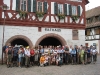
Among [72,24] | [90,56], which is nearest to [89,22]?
[72,24]

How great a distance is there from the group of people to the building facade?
2.30m

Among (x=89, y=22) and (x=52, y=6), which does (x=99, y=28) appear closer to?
(x=89, y=22)

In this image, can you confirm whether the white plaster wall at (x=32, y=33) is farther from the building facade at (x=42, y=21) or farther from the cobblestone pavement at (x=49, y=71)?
the cobblestone pavement at (x=49, y=71)

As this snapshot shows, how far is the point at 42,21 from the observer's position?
18.5 meters

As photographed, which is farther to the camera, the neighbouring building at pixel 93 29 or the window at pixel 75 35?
the neighbouring building at pixel 93 29

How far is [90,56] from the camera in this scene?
17.2 meters

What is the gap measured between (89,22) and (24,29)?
21874mm

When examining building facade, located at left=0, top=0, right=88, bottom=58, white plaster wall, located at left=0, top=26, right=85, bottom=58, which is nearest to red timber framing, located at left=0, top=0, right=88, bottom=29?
building facade, located at left=0, top=0, right=88, bottom=58

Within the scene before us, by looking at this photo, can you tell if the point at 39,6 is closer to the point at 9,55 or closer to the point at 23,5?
the point at 23,5

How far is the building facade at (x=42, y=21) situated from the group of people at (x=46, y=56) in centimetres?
230

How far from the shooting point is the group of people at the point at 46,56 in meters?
14.7

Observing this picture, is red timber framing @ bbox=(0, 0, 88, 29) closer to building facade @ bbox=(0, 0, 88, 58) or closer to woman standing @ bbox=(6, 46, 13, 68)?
building facade @ bbox=(0, 0, 88, 58)

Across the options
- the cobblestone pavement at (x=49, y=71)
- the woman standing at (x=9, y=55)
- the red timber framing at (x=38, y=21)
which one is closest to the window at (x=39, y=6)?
the red timber framing at (x=38, y=21)

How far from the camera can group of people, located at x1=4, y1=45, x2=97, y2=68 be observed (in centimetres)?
1471
